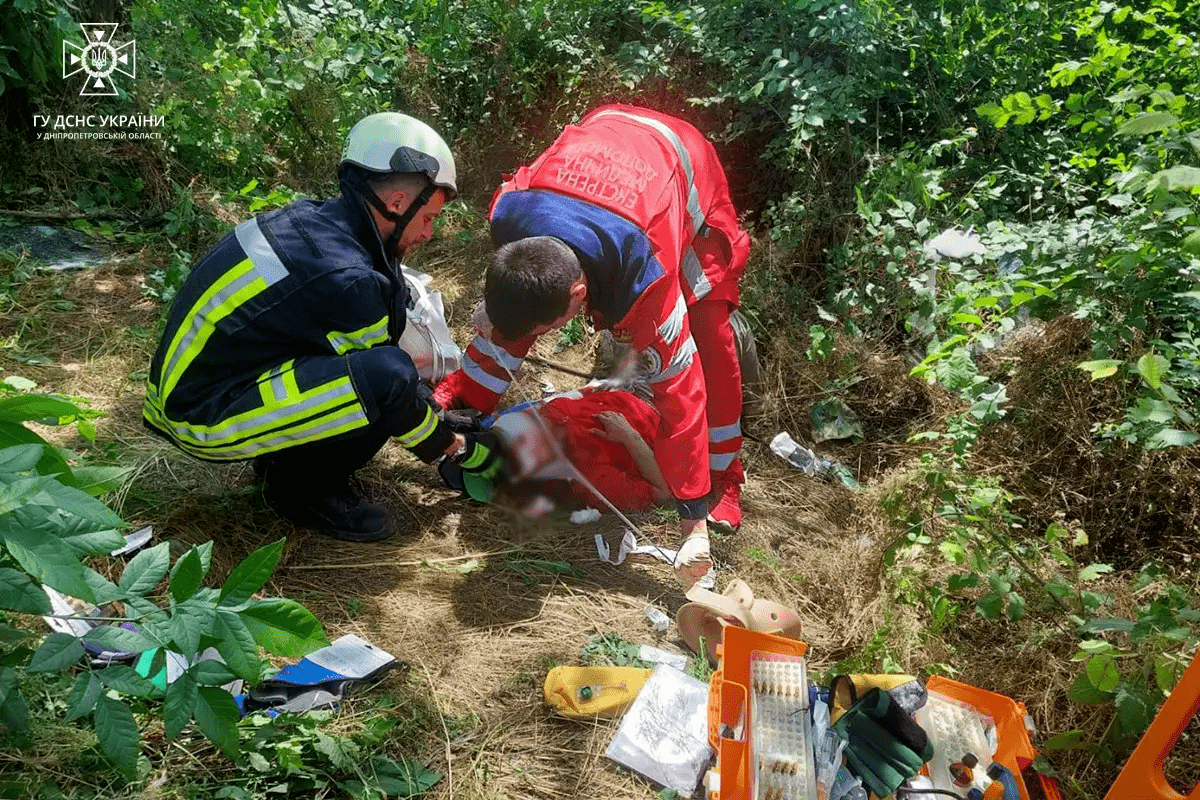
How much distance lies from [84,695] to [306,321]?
1.34 metres

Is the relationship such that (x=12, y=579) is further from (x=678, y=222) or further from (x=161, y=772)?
(x=678, y=222)

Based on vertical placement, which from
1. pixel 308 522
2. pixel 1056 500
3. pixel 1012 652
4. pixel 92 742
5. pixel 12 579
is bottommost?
pixel 308 522

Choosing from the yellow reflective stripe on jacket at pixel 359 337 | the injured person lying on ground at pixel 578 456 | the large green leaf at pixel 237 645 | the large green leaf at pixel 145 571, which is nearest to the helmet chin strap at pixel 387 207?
the yellow reflective stripe on jacket at pixel 359 337

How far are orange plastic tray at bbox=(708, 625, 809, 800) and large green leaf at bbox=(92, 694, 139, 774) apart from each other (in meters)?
1.28

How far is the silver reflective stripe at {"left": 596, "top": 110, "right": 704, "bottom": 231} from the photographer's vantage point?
2973 millimetres

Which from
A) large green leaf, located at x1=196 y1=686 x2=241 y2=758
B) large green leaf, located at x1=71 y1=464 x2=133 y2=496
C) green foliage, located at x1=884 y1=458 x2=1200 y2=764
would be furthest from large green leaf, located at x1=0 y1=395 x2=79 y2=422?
green foliage, located at x1=884 y1=458 x2=1200 y2=764

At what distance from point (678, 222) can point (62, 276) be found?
126 inches

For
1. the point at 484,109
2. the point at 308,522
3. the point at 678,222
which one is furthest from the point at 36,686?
the point at 484,109

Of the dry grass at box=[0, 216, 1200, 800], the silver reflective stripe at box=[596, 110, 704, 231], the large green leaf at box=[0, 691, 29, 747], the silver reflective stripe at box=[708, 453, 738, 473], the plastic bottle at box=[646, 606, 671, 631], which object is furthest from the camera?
the silver reflective stripe at box=[708, 453, 738, 473]

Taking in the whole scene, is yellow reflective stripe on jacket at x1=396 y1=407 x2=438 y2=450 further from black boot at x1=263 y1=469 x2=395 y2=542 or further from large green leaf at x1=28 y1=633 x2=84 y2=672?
large green leaf at x1=28 y1=633 x2=84 y2=672

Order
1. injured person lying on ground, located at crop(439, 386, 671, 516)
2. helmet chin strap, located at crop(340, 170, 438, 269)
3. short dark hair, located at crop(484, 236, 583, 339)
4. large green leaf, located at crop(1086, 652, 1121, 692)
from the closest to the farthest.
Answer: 1. large green leaf, located at crop(1086, 652, 1121, 692)
2. short dark hair, located at crop(484, 236, 583, 339)
3. helmet chin strap, located at crop(340, 170, 438, 269)
4. injured person lying on ground, located at crop(439, 386, 671, 516)

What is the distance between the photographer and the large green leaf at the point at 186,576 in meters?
1.52

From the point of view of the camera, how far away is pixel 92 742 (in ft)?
6.04

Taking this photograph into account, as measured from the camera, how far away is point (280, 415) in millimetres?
2547
